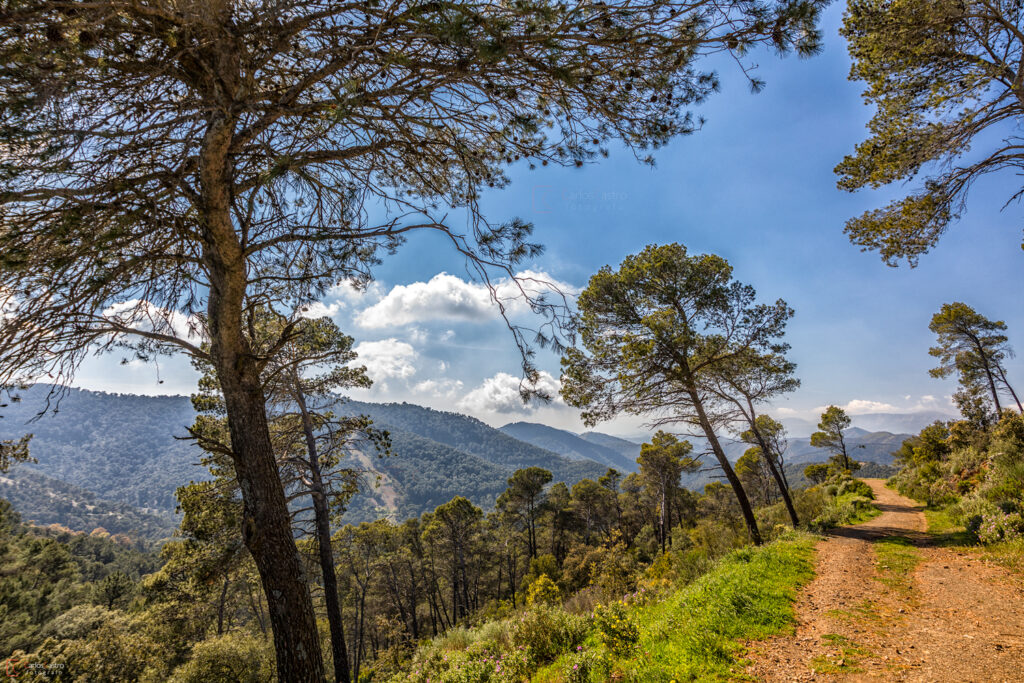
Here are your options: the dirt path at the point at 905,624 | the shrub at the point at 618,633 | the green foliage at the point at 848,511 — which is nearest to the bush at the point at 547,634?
the shrub at the point at 618,633

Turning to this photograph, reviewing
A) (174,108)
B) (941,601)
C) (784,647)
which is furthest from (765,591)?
(174,108)

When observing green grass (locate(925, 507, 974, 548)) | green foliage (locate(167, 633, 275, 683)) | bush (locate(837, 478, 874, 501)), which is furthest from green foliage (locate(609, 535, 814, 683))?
bush (locate(837, 478, 874, 501))

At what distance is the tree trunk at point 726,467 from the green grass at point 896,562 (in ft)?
7.64

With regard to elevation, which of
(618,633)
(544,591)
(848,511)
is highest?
(618,633)

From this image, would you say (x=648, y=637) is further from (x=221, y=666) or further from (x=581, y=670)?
(x=221, y=666)

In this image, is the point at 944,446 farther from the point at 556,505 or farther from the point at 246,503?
the point at 246,503

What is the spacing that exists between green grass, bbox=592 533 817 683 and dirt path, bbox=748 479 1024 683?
0.22 m

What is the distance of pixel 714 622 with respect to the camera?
4.48 meters

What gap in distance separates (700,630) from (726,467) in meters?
6.70

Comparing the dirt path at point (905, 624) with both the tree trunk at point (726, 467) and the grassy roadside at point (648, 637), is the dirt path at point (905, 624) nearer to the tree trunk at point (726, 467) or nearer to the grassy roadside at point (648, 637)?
the grassy roadside at point (648, 637)

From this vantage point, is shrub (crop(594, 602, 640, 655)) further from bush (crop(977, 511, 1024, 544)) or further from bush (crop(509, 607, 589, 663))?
bush (crop(977, 511, 1024, 544))

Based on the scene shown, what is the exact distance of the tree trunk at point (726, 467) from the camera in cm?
977

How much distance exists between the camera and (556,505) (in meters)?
32.0

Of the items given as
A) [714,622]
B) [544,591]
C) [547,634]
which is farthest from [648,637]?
[544,591]
